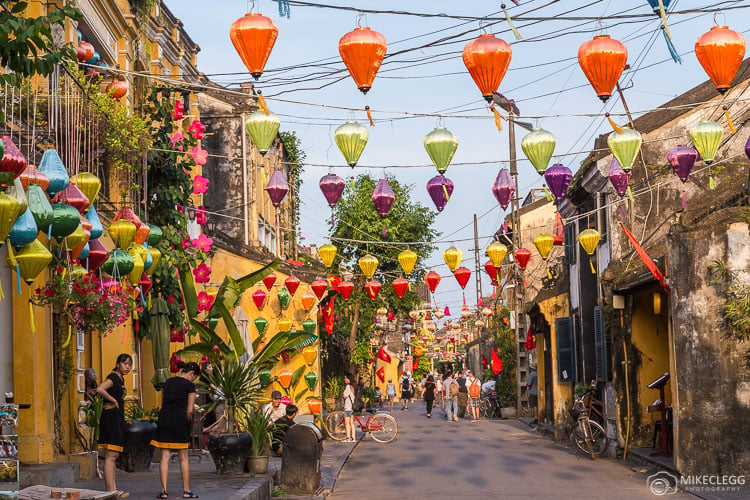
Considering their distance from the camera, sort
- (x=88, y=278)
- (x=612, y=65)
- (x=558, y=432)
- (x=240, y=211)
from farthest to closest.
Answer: (x=240, y=211), (x=558, y=432), (x=88, y=278), (x=612, y=65)

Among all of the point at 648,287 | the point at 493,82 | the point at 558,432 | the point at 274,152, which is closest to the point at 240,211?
the point at 274,152

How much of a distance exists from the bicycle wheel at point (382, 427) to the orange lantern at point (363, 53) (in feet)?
57.3

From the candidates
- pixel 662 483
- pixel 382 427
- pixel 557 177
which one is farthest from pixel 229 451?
pixel 382 427

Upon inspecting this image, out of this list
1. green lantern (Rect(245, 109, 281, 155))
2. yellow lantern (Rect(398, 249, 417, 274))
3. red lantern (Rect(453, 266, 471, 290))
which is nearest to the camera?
green lantern (Rect(245, 109, 281, 155))

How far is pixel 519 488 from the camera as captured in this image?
15.6 m

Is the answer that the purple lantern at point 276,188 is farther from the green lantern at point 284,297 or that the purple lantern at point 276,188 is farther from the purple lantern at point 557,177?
the green lantern at point 284,297

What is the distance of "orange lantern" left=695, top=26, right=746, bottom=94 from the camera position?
10.6m

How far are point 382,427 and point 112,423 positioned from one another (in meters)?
15.6

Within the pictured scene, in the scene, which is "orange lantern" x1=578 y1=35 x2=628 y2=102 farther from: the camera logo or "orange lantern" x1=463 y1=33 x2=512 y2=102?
the camera logo

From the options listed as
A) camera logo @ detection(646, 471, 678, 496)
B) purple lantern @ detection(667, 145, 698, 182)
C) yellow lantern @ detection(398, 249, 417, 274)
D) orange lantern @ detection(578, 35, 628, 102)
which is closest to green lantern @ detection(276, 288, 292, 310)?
yellow lantern @ detection(398, 249, 417, 274)

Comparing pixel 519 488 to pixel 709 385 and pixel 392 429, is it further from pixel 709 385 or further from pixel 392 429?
pixel 392 429

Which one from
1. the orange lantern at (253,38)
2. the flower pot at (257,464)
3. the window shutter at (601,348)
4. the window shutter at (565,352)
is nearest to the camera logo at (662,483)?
the flower pot at (257,464)

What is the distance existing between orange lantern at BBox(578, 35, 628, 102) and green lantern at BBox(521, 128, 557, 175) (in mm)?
1559

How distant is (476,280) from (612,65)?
160ft
